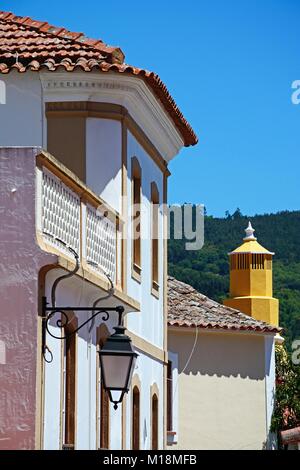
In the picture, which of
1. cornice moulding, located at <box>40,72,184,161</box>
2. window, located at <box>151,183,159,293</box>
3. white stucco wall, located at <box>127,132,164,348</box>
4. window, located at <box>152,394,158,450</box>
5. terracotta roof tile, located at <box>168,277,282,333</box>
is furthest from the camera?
terracotta roof tile, located at <box>168,277,282,333</box>

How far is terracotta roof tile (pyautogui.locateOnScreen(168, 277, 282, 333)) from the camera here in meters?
34.4

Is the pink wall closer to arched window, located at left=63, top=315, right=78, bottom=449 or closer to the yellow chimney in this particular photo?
arched window, located at left=63, top=315, right=78, bottom=449

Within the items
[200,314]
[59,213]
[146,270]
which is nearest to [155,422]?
[146,270]

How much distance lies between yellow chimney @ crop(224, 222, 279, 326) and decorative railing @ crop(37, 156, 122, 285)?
2324 cm

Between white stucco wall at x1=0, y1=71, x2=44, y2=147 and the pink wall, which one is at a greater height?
white stucco wall at x1=0, y1=71, x2=44, y2=147

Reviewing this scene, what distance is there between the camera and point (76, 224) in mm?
17938

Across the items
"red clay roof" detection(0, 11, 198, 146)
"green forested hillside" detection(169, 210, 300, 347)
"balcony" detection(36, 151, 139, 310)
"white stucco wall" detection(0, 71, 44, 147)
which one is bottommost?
"balcony" detection(36, 151, 139, 310)

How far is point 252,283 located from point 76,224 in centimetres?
2639

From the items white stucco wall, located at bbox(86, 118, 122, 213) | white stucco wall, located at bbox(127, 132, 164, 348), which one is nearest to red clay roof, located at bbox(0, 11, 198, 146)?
white stucco wall, located at bbox(86, 118, 122, 213)

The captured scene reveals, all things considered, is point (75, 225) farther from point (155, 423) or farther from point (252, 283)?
point (252, 283)

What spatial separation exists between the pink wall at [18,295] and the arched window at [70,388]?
199cm

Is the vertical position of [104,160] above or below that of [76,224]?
above

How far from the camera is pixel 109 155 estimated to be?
22.0 m

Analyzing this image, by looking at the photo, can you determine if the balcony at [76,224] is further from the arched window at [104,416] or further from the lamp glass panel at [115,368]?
the lamp glass panel at [115,368]
